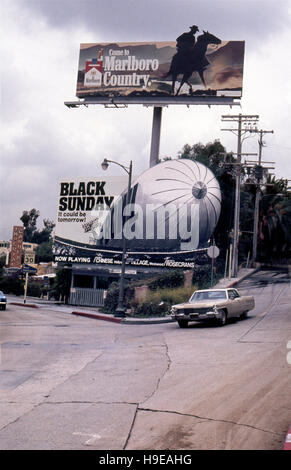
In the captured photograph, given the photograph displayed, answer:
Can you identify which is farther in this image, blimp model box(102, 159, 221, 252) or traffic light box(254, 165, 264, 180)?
traffic light box(254, 165, 264, 180)

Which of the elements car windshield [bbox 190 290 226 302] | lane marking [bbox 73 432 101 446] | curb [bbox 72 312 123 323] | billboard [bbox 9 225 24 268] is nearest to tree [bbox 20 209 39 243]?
billboard [bbox 9 225 24 268]

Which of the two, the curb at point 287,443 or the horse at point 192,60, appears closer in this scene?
the curb at point 287,443

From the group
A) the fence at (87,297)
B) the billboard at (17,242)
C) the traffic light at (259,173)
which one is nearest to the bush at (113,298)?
the fence at (87,297)

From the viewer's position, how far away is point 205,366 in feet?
41.1

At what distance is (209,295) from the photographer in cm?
2144

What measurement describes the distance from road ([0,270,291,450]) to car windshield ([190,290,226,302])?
2060 millimetres

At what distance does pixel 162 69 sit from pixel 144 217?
1381cm

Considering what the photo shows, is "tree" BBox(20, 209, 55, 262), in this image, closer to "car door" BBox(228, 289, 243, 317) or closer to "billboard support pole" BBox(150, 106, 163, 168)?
"billboard support pole" BBox(150, 106, 163, 168)

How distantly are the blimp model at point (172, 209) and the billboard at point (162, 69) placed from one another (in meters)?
7.68

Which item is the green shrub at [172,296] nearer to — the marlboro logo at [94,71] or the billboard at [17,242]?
the marlboro logo at [94,71]

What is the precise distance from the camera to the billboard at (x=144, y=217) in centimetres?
4206

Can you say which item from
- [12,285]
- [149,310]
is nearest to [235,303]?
[149,310]

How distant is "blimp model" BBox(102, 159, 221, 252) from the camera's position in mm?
41969
